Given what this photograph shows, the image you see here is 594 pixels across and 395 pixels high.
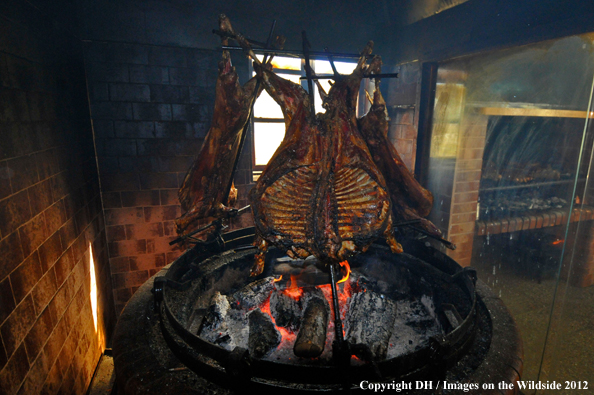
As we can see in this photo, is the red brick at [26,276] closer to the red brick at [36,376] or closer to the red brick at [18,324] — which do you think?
the red brick at [18,324]

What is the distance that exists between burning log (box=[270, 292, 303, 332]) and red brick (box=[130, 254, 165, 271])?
2661 mm

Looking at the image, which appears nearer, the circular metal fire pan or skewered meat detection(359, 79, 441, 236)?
the circular metal fire pan

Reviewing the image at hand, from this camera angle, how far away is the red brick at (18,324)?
2012 millimetres

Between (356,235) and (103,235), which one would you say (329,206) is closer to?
(356,235)

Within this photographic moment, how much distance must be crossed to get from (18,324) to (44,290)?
43 centimetres

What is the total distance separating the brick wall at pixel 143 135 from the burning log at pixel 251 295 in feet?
6.68

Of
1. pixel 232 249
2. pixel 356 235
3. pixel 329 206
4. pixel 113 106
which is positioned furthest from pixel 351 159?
pixel 113 106

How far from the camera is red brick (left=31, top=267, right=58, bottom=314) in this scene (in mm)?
2414

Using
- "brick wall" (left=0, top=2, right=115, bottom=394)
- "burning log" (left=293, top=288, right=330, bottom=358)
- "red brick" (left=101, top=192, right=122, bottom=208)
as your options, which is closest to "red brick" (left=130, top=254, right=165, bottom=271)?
"brick wall" (left=0, top=2, right=115, bottom=394)

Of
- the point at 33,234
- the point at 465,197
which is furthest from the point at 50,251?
the point at 465,197

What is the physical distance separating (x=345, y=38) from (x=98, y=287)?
487cm

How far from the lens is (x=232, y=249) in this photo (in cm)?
318

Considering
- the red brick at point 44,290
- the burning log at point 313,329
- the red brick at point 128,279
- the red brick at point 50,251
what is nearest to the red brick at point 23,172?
the red brick at point 50,251

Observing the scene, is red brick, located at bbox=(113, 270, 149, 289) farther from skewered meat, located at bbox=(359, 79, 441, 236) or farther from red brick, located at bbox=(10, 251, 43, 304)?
skewered meat, located at bbox=(359, 79, 441, 236)
